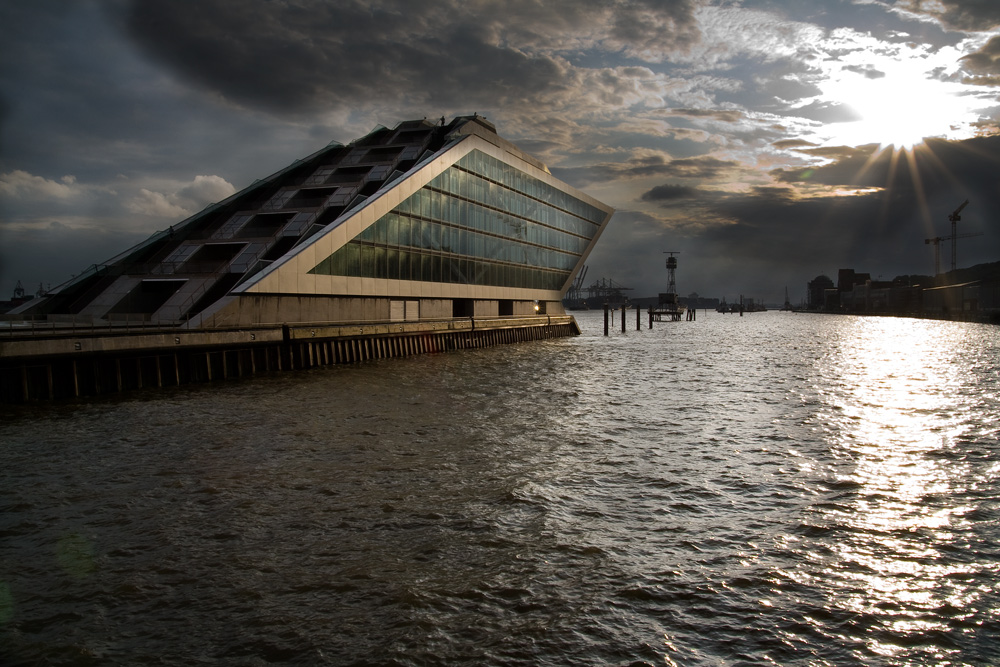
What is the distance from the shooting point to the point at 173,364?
1110 inches

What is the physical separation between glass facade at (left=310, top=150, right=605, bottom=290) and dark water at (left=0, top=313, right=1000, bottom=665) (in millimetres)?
28109

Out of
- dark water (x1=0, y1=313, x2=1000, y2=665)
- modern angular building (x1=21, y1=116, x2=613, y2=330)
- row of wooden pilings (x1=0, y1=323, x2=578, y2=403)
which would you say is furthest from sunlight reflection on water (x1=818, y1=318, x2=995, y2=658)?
modern angular building (x1=21, y1=116, x2=613, y2=330)

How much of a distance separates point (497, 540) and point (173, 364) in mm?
24299

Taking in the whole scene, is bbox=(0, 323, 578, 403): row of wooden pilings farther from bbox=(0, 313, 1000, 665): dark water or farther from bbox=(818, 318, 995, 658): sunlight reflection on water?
bbox=(818, 318, 995, 658): sunlight reflection on water

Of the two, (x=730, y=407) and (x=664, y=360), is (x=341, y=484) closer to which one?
(x=730, y=407)

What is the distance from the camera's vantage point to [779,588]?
7402 millimetres

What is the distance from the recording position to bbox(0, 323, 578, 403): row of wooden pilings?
75.7ft

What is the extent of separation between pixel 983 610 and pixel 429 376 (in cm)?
2716

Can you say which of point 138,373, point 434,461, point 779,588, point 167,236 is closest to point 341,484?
point 434,461

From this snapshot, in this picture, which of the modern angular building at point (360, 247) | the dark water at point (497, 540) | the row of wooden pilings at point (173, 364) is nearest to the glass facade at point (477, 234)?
the modern angular building at point (360, 247)

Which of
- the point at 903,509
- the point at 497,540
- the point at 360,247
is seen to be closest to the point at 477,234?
the point at 360,247

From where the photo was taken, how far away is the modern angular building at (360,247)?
127 ft

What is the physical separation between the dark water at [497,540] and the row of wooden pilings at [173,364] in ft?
12.4

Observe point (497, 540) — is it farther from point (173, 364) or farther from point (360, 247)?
point (360, 247)
